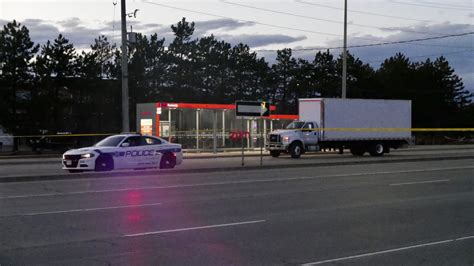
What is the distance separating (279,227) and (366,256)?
229cm

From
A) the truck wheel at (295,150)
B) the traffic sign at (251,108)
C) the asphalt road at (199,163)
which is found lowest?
the asphalt road at (199,163)

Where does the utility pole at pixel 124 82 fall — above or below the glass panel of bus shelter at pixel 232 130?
above

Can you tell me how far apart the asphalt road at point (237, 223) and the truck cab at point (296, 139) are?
14.6 m

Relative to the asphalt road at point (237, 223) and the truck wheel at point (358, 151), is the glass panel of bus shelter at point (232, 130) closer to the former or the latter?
the truck wheel at point (358, 151)

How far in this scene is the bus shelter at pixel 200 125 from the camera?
34875 mm

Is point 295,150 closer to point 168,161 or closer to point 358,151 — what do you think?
point 358,151

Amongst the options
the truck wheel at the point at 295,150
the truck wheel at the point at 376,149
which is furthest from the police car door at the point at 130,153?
the truck wheel at the point at 376,149

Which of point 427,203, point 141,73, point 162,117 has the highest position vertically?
point 141,73

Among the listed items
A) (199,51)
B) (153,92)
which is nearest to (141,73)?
(153,92)

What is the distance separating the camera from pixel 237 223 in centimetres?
1000

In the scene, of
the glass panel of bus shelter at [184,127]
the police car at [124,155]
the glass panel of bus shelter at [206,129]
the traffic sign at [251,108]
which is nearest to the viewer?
the police car at [124,155]

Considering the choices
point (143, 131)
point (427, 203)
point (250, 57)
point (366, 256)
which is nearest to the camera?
point (366, 256)

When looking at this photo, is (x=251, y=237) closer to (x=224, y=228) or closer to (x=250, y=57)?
(x=224, y=228)

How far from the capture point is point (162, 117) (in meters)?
35.1
